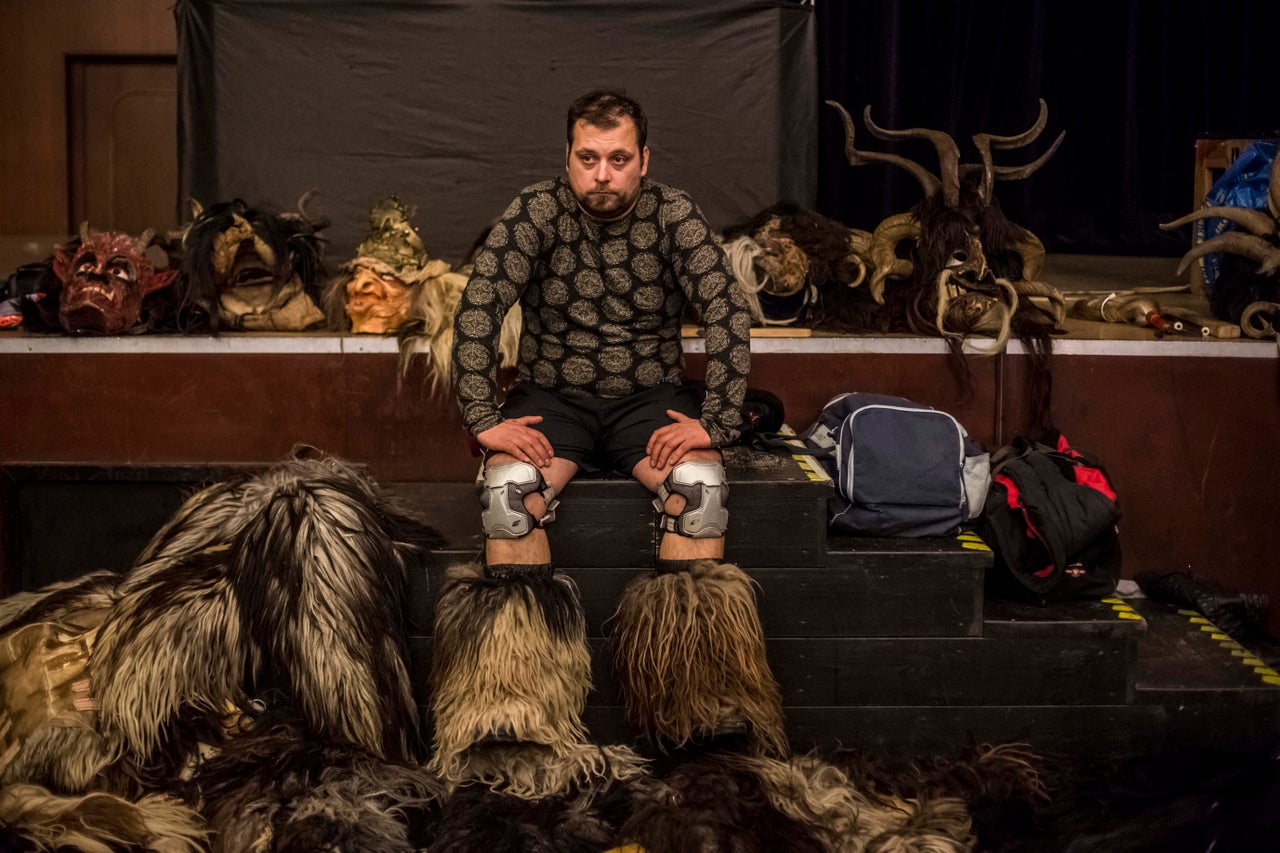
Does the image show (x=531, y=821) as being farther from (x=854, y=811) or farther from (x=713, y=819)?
(x=854, y=811)

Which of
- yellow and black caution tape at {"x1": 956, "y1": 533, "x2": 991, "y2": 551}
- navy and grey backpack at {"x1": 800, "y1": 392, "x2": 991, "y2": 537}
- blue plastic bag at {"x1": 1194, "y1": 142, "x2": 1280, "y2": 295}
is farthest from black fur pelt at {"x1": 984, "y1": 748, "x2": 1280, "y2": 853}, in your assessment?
blue plastic bag at {"x1": 1194, "y1": 142, "x2": 1280, "y2": 295}

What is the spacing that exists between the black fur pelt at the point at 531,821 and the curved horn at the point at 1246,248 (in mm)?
2494

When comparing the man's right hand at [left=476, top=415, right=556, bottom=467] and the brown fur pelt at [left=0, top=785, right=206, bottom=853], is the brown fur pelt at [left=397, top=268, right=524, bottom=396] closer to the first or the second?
the man's right hand at [left=476, top=415, right=556, bottom=467]

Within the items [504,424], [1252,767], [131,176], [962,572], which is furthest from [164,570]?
[131,176]

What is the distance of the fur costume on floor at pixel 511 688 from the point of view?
2.90 m

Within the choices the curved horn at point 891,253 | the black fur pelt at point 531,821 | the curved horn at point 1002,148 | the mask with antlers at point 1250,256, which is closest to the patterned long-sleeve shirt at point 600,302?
the black fur pelt at point 531,821

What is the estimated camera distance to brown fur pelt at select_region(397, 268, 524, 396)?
4.04 meters

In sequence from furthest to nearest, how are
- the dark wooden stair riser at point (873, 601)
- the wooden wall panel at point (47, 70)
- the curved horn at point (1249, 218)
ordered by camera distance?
1. the wooden wall panel at point (47, 70)
2. the curved horn at point (1249, 218)
3. the dark wooden stair riser at point (873, 601)

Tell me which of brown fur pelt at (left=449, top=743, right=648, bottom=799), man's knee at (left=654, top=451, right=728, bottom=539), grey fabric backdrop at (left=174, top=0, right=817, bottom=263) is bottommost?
brown fur pelt at (left=449, top=743, right=648, bottom=799)

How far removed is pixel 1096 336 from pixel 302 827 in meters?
2.74

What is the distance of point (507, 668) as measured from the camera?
2.91 meters

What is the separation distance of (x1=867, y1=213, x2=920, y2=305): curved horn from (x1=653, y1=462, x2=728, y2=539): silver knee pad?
1.33m

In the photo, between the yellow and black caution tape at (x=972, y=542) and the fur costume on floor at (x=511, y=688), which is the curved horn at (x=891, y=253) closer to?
the yellow and black caution tape at (x=972, y=542)

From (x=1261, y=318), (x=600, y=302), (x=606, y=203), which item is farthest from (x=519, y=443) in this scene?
(x=1261, y=318)
